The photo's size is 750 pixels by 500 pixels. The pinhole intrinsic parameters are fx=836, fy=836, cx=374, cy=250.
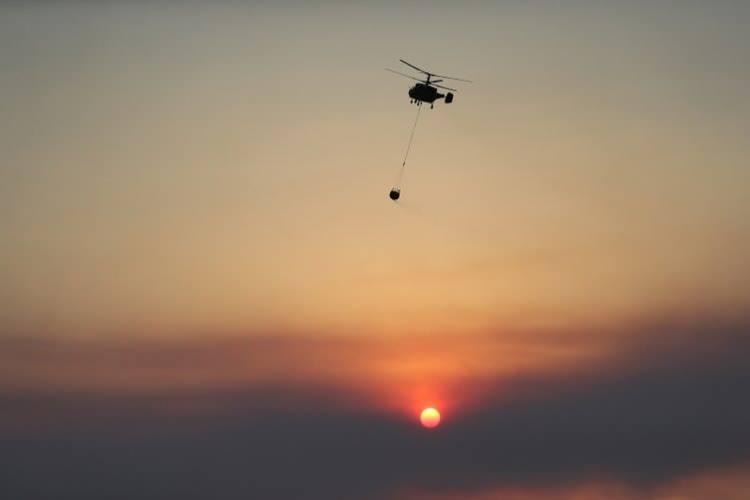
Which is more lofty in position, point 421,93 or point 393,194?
point 421,93

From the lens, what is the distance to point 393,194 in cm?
8094

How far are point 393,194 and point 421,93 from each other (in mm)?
18642

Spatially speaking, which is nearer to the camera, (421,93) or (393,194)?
(393,194)

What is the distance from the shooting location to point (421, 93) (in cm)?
9450
